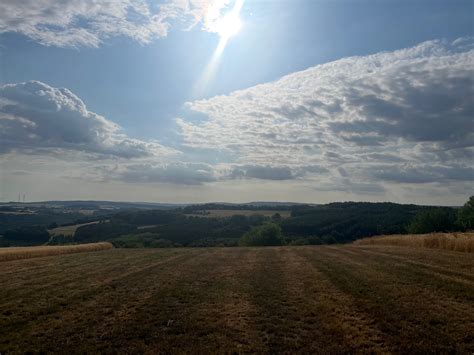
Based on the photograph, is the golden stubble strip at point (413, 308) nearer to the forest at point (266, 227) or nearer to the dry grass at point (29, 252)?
the dry grass at point (29, 252)

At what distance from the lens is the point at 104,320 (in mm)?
11250

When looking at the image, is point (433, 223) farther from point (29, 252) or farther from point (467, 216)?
point (29, 252)

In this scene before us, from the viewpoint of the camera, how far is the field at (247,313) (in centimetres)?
898

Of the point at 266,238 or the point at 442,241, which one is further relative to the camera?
the point at 266,238

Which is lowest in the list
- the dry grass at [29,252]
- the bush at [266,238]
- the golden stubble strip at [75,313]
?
the bush at [266,238]

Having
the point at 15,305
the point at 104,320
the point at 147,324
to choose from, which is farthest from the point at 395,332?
the point at 15,305

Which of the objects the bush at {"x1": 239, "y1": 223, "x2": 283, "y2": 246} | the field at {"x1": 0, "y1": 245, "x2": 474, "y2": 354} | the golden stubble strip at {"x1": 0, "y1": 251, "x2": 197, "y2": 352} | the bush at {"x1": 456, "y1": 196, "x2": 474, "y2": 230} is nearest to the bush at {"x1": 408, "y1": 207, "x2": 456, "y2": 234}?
the bush at {"x1": 456, "y1": 196, "x2": 474, "y2": 230}

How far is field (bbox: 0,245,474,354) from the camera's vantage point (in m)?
8.98

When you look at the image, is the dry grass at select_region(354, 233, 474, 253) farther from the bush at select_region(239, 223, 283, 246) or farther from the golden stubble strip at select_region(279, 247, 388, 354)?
the bush at select_region(239, 223, 283, 246)

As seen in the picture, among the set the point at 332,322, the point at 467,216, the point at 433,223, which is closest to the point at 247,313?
the point at 332,322

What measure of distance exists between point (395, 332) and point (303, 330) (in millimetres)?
2391

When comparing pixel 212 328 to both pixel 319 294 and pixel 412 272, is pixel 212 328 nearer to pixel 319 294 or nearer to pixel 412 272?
pixel 319 294

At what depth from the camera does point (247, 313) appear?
38.8ft

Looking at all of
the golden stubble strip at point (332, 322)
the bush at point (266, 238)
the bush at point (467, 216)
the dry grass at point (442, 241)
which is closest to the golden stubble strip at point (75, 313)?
the golden stubble strip at point (332, 322)
